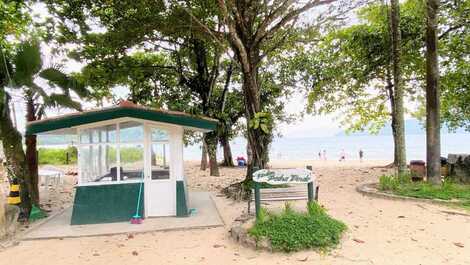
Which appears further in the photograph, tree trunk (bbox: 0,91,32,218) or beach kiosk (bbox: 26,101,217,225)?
tree trunk (bbox: 0,91,32,218)

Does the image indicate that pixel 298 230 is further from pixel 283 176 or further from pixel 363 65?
pixel 363 65

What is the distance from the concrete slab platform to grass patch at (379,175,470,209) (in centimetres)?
463

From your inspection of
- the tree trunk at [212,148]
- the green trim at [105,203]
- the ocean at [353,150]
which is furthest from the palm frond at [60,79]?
the ocean at [353,150]

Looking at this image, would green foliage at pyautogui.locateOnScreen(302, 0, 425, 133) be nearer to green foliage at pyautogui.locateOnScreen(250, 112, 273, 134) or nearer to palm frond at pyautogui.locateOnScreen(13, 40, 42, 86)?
green foliage at pyautogui.locateOnScreen(250, 112, 273, 134)

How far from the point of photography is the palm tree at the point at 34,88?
7039mm

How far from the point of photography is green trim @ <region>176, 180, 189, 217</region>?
7.36 metres

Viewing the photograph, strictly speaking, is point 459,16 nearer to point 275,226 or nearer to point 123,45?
point 275,226

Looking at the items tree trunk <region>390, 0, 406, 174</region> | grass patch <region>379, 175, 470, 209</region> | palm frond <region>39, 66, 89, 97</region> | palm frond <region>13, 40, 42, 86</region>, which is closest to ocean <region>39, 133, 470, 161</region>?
palm frond <region>39, 66, 89, 97</region>

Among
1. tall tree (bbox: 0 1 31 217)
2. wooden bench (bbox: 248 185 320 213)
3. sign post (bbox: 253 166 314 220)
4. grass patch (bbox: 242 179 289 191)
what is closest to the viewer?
sign post (bbox: 253 166 314 220)

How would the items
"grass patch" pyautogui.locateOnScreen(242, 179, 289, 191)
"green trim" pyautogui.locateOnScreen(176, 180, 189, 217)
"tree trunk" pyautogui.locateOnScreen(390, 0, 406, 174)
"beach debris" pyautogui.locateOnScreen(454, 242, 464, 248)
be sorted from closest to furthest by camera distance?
"beach debris" pyautogui.locateOnScreen(454, 242, 464, 248) → "green trim" pyautogui.locateOnScreen(176, 180, 189, 217) → "grass patch" pyautogui.locateOnScreen(242, 179, 289, 191) → "tree trunk" pyautogui.locateOnScreen(390, 0, 406, 174)

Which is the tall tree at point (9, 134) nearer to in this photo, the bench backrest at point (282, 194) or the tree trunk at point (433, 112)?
the bench backrest at point (282, 194)

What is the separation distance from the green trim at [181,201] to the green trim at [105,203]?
0.79 metres

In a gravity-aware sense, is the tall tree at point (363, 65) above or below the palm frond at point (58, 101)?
above

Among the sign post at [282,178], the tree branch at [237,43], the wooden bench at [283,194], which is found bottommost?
the wooden bench at [283,194]
